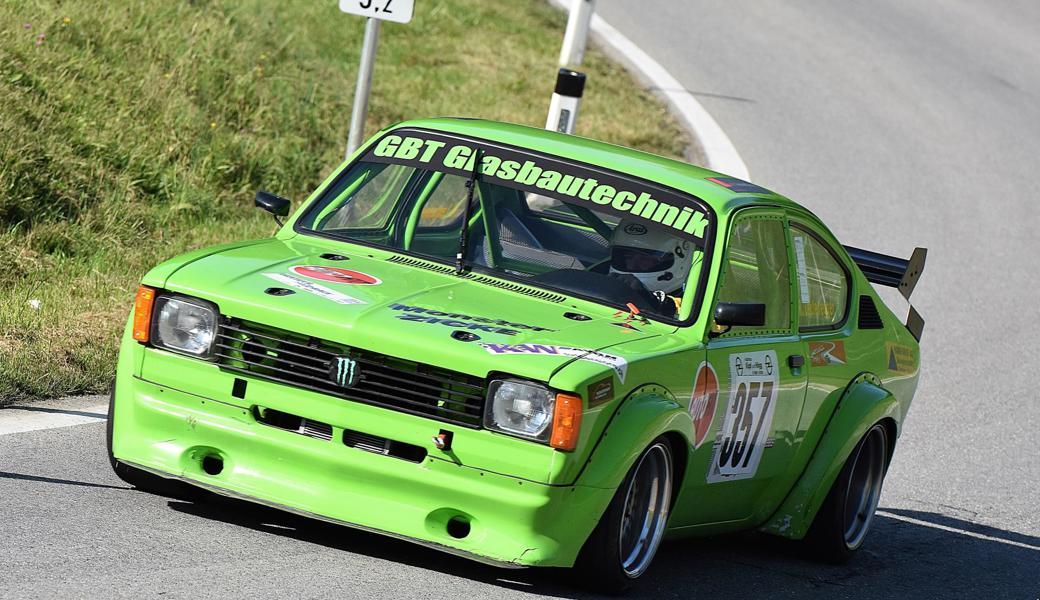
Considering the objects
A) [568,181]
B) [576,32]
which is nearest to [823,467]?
[568,181]

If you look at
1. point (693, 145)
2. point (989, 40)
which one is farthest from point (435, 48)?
point (989, 40)

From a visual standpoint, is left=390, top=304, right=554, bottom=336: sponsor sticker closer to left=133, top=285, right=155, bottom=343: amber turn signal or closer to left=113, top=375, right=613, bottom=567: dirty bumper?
left=113, top=375, right=613, bottom=567: dirty bumper

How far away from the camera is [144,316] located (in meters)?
5.57

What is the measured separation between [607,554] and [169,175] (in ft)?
22.4

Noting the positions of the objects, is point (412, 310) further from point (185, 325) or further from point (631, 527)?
point (631, 527)

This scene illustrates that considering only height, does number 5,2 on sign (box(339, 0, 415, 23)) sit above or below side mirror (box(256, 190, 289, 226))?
above

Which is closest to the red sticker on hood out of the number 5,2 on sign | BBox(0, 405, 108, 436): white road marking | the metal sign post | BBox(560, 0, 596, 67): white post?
BBox(0, 405, 108, 436): white road marking

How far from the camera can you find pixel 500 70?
663 inches

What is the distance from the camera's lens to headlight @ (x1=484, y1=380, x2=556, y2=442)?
202 inches

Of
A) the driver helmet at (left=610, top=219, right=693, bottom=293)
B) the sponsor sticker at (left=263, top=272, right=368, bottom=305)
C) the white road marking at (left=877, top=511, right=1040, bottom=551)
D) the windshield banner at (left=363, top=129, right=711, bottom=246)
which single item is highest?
the windshield banner at (left=363, top=129, right=711, bottom=246)

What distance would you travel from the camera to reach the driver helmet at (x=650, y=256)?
6328 mm

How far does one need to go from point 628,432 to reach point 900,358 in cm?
279

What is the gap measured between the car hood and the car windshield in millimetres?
235

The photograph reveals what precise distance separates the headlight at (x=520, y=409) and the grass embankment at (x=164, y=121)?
9.92 ft
